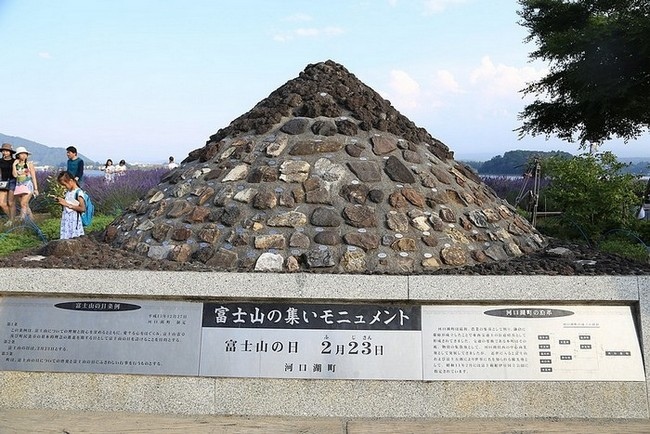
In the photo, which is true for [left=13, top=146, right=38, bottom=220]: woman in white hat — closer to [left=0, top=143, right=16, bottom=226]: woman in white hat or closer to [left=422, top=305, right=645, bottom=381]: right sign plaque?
[left=0, top=143, right=16, bottom=226]: woman in white hat

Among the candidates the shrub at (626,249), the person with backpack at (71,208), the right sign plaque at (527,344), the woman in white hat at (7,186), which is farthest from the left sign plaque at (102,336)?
the woman in white hat at (7,186)

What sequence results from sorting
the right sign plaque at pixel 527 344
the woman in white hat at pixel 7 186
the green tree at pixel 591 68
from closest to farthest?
the right sign plaque at pixel 527 344
the woman in white hat at pixel 7 186
the green tree at pixel 591 68

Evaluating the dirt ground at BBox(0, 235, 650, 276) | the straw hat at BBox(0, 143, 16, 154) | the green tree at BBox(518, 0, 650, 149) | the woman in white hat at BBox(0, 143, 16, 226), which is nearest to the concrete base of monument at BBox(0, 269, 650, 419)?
the dirt ground at BBox(0, 235, 650, 276)

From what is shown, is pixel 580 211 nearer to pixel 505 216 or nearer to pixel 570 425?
pixel 505 216

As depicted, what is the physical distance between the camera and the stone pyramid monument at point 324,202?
16.8 feet

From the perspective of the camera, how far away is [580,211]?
27.0 feet

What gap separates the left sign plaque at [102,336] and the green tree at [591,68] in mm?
14696

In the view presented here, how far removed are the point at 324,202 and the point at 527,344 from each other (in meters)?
1.99

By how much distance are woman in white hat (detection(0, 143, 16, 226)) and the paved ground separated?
6.73 metres

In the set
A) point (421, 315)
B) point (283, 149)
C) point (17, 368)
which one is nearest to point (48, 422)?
point (17, 368)

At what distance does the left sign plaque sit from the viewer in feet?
13.5

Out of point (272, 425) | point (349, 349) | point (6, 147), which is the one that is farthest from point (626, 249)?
point (6, 147)

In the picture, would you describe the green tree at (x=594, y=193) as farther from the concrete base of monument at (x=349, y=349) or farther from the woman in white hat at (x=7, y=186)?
the woman in white hat at (x=7, y=186)

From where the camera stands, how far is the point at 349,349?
4.11 m
